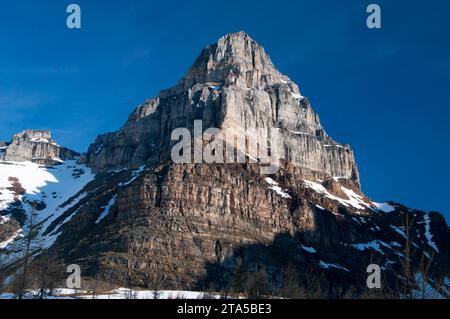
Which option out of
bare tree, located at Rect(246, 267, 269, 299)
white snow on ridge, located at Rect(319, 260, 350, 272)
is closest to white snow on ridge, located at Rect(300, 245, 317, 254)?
white snow on ridge, located at Rect(319, 260, 350, 272)

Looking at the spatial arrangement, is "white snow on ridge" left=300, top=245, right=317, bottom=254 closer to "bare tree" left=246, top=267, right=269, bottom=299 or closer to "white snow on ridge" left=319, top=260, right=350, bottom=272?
"white snow on ridge" left=319, top=260, right=350, bottom=272

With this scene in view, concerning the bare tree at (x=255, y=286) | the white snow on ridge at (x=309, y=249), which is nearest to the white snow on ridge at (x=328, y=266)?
the white snow on ridge at (x=309, y=249)

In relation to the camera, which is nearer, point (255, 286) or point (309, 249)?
point (255, 286)

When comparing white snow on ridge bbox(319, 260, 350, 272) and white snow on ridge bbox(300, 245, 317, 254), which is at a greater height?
white snow on ridge bbox(300, 245, 317, 254)

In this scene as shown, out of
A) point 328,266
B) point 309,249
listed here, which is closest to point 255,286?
point 328,266

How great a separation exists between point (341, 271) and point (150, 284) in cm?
7299

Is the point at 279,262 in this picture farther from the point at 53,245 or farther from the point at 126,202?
the point at 53,245

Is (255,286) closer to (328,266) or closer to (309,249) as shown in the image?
(328,266)

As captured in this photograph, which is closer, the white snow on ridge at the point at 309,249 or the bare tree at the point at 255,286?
the bare tree at the point at 255,286

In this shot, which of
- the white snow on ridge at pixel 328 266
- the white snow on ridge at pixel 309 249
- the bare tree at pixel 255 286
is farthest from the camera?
the white snow on ridge at pixel 309 249

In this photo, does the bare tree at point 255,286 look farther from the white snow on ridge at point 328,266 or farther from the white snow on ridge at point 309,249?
the white snow on ridge at point 309,249

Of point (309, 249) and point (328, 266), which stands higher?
point (309, 249)
